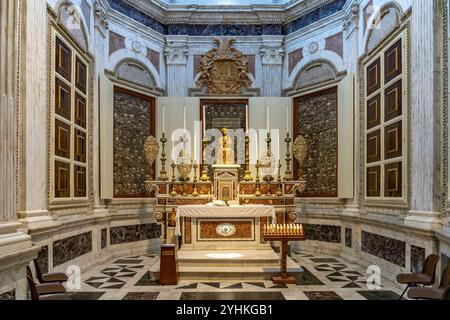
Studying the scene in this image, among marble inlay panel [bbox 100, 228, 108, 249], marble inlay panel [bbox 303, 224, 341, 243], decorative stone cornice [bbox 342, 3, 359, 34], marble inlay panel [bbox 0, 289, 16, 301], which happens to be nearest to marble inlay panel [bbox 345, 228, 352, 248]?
marble inlay panel [bbox 303, 224, 341, 243]

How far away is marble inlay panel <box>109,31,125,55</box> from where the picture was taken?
10562mm

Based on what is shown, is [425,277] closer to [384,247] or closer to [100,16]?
[384,247]

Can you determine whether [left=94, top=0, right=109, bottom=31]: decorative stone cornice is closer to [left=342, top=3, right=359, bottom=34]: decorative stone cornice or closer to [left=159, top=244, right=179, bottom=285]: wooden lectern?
[left=159, top=244, right=179, bottom=285]: wooden lectern

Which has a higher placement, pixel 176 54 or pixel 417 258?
pixel 176 54

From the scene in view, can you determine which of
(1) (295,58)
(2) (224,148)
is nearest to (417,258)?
(2) (224,148)

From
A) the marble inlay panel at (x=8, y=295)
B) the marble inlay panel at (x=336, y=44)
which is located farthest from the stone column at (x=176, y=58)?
the marble inlay panel at (x=8, y=295)

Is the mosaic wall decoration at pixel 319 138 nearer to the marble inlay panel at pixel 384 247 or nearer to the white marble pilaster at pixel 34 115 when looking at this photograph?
the marble inlay panel at pixel 384 247

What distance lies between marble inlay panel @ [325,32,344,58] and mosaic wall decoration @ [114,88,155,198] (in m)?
4.89

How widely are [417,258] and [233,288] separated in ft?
9.47

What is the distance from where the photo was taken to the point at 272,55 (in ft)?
40.1

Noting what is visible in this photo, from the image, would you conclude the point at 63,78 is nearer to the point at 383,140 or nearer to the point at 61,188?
the point at 61,188

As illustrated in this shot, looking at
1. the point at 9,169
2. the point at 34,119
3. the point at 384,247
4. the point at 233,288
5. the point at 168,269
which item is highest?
the point at 34,119

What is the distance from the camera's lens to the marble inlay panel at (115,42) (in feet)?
34.7

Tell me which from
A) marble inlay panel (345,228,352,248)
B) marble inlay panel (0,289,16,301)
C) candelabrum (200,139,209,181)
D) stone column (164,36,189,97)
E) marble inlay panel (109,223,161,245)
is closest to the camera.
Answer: marble inlay panel (0,289,16,301)
